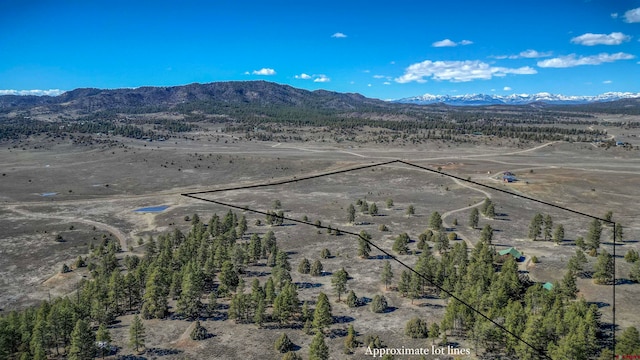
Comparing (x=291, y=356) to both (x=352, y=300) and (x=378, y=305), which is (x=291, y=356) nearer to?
(x=352, y=300)

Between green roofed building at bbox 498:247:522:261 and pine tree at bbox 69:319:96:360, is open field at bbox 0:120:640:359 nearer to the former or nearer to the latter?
green roofed building at bbox 498:247:522:261

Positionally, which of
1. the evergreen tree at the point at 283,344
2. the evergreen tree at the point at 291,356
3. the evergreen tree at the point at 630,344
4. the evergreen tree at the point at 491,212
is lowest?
the evergreen tree at the point at 283,344

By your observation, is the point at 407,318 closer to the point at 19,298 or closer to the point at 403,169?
the point at 19,298

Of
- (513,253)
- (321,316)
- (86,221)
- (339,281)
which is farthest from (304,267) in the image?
(86,221)

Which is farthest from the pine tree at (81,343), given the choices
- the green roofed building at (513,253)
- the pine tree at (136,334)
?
the green roofed building at (513,253)

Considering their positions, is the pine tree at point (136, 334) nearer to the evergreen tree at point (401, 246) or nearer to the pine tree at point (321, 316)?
the pine tree at point (321, 316)

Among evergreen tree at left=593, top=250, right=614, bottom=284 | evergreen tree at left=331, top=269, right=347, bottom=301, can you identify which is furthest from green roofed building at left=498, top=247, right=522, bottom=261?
evergreen tree at left=331, top=269, right=347, bottom=301

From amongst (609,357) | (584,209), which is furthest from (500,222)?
(609,357)
